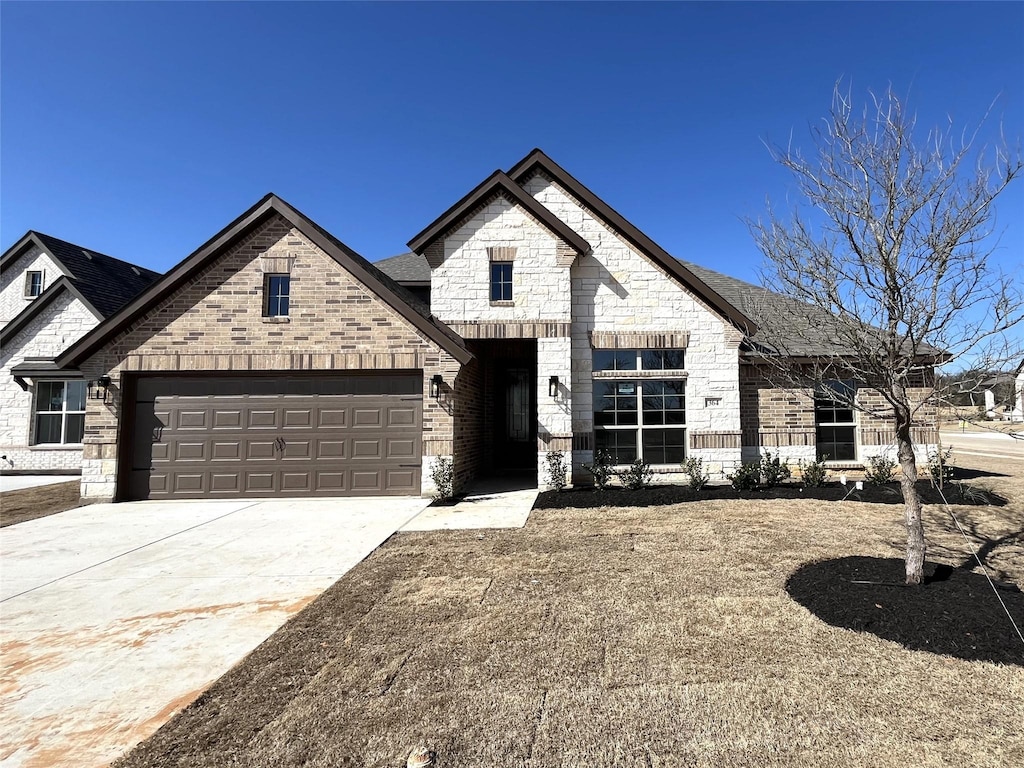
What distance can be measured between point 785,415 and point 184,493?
1398cm

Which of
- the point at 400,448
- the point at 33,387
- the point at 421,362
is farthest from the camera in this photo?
the point at 33,387

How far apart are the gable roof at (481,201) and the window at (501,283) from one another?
1.37 m

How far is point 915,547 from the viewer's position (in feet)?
15.6

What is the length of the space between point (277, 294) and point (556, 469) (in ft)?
24.3

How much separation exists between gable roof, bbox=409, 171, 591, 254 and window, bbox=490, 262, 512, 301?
4.50 ft

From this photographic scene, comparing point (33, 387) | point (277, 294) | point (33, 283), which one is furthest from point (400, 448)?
point (33, 283)

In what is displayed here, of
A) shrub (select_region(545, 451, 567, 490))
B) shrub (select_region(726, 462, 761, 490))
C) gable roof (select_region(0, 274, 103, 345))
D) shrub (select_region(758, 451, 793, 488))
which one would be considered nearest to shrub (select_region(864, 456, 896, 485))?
shrub (select_region(758, 451, 793, 488))

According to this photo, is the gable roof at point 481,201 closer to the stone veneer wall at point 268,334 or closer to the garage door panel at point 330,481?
the stone veneer wall at point 268,334

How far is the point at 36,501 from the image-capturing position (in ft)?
35.9

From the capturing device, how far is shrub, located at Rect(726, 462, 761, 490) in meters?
10.7

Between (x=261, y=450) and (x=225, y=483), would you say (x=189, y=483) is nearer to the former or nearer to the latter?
(x=225, y=483)

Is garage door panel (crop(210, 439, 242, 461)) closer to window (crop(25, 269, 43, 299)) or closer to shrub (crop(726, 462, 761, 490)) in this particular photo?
shrub (crop(726, 462, 761, 490))

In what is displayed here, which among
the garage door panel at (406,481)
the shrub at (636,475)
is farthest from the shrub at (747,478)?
the garage door panel at (406,481)

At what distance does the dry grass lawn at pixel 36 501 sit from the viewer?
9.45 m
